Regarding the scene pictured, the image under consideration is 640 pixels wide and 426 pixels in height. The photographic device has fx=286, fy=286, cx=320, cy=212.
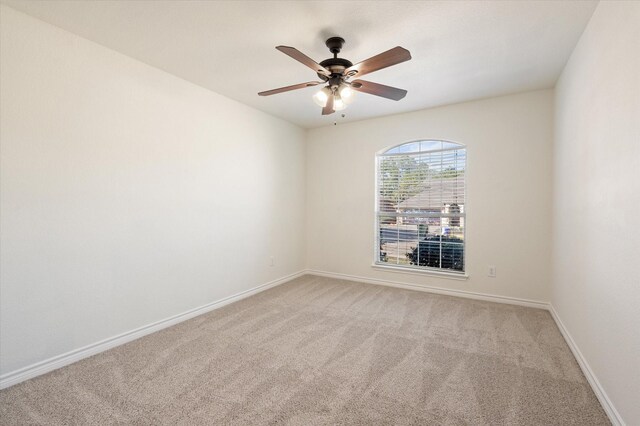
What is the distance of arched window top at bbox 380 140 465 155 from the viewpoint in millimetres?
3965

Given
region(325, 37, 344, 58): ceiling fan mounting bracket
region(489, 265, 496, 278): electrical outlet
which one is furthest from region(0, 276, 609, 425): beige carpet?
region(325, 37, 344, 58): ceiling fan mounting bracket

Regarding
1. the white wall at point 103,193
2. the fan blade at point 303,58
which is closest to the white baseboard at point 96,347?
the white wall at point 103,193

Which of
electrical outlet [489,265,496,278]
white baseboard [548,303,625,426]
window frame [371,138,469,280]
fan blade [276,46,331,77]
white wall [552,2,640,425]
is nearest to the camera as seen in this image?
white wall [552,2,640,425]

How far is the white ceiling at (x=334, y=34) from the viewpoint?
6.43 feet

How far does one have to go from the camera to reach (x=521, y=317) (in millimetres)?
3104

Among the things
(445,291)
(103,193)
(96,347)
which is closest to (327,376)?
(96,347)

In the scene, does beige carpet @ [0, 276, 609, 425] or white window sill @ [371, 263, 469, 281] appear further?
white window sill @ [371, 263, 469, 281]

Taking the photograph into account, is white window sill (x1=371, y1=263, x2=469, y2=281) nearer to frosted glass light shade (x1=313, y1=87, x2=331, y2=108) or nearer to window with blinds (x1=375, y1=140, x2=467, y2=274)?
window with blinds (x1=375, y1=140, x2=467, y2=274)

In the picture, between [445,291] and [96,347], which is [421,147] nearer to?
[445,291]

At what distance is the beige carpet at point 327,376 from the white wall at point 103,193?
375 millimetres

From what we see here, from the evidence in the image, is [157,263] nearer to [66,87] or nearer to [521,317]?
[66,87]

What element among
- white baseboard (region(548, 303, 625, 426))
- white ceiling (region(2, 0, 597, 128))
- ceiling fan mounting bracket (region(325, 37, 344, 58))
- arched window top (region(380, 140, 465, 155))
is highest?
white ceiling (region(2, 0, 597, 128))

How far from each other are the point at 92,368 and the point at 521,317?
159 inches

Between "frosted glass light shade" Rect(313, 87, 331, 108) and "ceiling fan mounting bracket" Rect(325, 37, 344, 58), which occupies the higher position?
"ceiling fan mounting bracket" Rect(325, 37, 344, 58)
